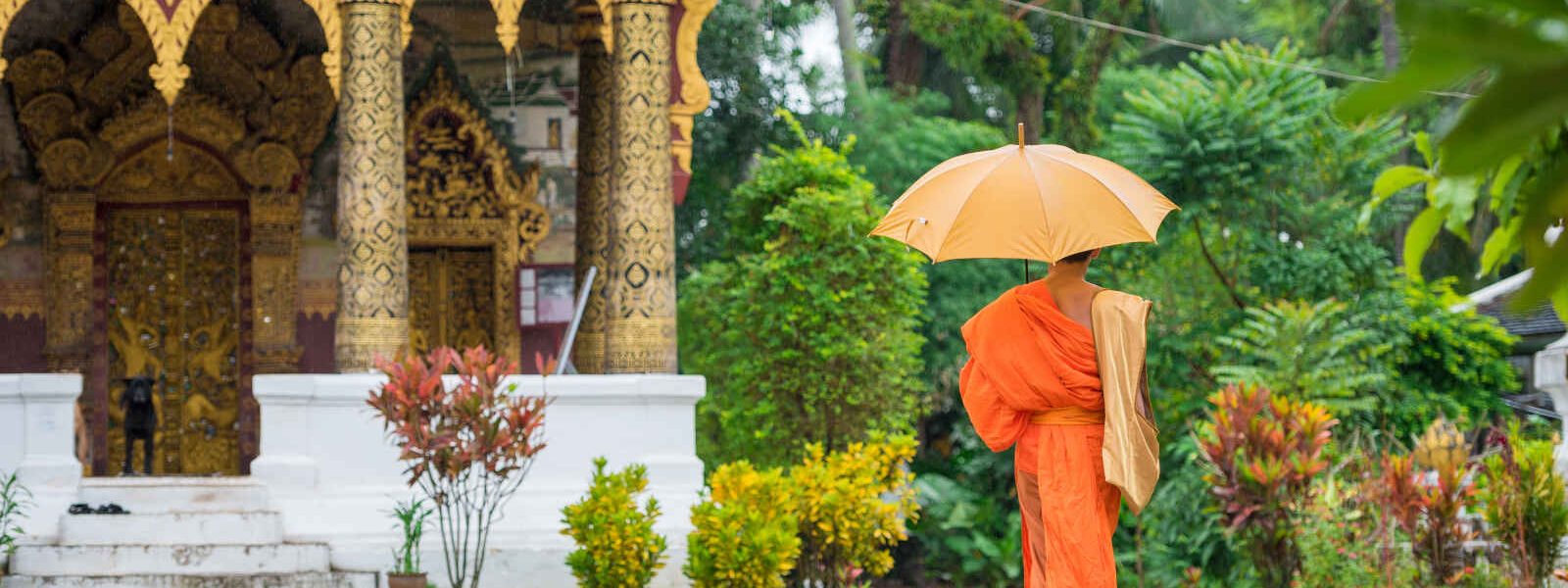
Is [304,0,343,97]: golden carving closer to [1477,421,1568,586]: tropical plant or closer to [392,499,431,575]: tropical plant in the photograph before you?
[392,499,431,575]: tropical plant

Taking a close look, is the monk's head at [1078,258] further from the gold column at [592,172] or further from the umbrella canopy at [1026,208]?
the gold column at [592,172]

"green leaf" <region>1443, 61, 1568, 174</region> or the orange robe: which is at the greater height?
"green leaf" <region>1443, 61, 1568, 174</region>

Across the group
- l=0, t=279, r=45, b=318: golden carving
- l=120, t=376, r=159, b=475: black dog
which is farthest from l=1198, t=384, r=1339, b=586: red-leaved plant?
l=0, t=279, r=45, b=318: golden carving

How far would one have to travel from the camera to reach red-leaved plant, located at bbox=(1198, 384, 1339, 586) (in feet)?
30.4

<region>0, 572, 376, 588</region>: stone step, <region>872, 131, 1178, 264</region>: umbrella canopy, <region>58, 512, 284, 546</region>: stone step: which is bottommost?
<region>0, 572, 376, 588</region>: stone step

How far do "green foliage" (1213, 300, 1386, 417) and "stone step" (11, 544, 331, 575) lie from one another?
7403 millimetres

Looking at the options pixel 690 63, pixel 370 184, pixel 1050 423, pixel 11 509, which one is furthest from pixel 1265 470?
pixel 11 509

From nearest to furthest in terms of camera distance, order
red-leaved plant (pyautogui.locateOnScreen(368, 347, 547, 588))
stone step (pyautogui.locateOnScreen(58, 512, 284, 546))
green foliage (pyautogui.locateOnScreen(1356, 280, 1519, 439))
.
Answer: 1. red-leaved plant (pyautogui.locateOnScreen(368, 347, 547, 588))
2. stone step (pyautogui.locateOnScreen(58, 512, 284, 546))
3. green foliage (pyautogui.locateOnScreen(1356, 280, 1519, 439))

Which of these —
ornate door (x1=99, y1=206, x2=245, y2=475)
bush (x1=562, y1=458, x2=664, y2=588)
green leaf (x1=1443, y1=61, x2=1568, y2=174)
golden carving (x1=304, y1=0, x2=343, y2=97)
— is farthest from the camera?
ornate door (x1=99, y1=206, x2=245, y2=475)

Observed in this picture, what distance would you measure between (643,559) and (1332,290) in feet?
27.5

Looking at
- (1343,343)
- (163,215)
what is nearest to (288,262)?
(163,215)

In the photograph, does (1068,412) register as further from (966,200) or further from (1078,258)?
(966,200)

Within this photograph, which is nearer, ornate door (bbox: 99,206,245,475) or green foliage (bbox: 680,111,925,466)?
green foliage (bbox: 680,111,925,466)

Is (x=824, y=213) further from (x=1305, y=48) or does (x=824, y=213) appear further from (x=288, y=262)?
(x=1305, y=48)
